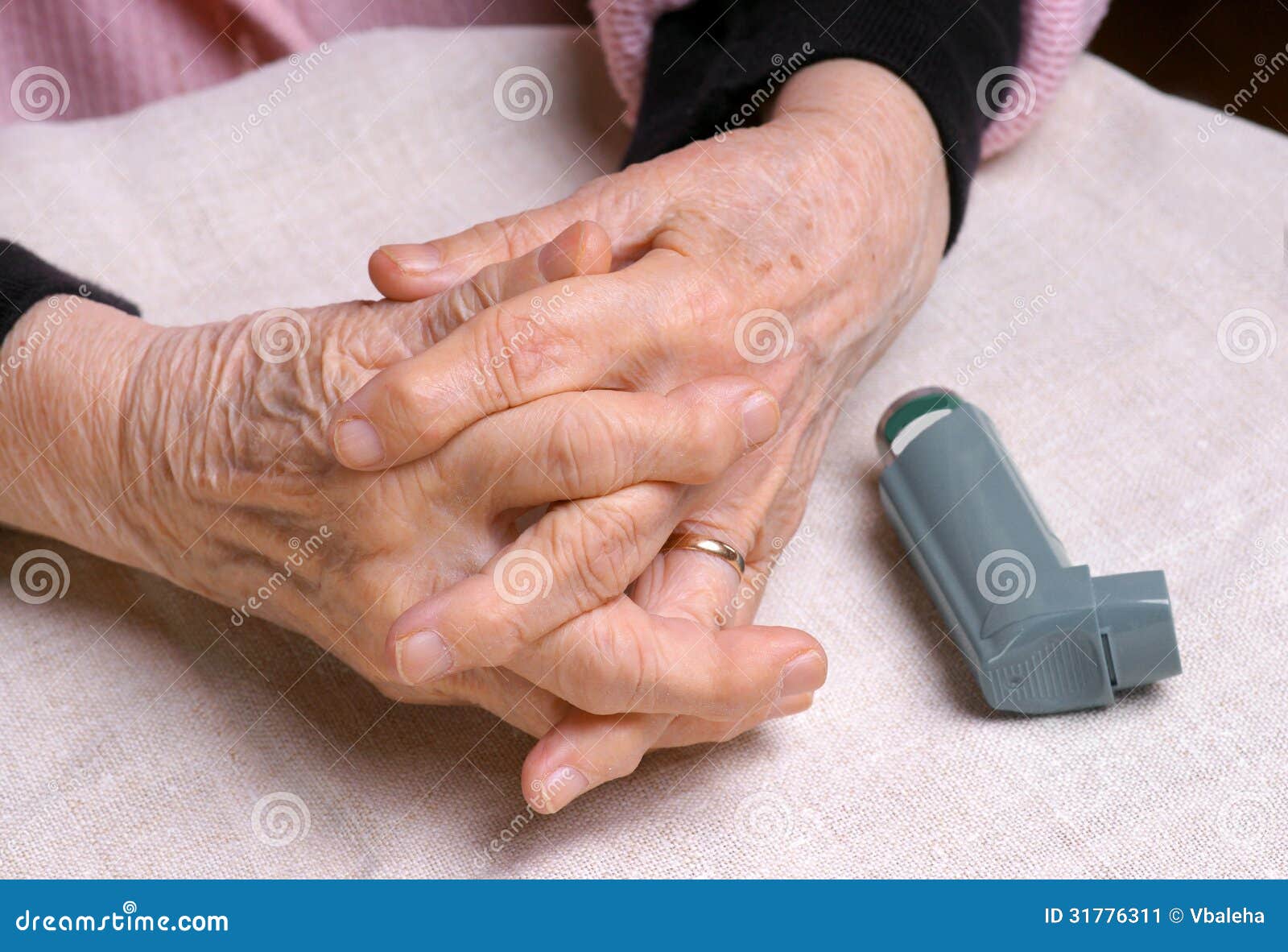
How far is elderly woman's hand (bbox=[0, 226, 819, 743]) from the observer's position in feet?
2.21

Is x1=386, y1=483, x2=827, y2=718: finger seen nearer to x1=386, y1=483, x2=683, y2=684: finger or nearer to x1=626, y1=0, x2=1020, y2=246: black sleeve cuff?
x1=386, y1=483, x2=683, y2=684: finger

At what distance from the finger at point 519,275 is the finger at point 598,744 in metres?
0.25

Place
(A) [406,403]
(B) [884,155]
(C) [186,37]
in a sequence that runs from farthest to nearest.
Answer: (C) [186,37], (B) [884,155], (A) [406,403]

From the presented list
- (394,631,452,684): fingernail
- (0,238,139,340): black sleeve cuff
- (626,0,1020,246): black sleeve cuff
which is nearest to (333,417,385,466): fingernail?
(394,631,452,684): fingernail

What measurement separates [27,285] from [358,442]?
34 centimetres

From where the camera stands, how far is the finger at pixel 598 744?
67 cm

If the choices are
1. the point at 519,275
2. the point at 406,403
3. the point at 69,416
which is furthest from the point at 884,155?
the point at 69,416

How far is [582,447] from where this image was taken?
67 cm

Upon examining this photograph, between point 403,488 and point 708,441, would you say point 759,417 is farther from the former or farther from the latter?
point 403,488

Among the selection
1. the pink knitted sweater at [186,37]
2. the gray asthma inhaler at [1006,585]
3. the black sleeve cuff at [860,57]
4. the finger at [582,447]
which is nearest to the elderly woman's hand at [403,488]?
the finger at [582,447]

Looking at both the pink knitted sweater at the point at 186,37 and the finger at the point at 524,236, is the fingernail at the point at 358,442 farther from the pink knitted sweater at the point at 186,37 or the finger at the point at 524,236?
the pink knitted sweater at the point at 186,37

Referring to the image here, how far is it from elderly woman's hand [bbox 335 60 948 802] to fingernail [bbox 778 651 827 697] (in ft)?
0.21

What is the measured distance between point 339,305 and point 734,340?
25 cm

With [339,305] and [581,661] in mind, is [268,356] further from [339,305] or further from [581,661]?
[581,661]
